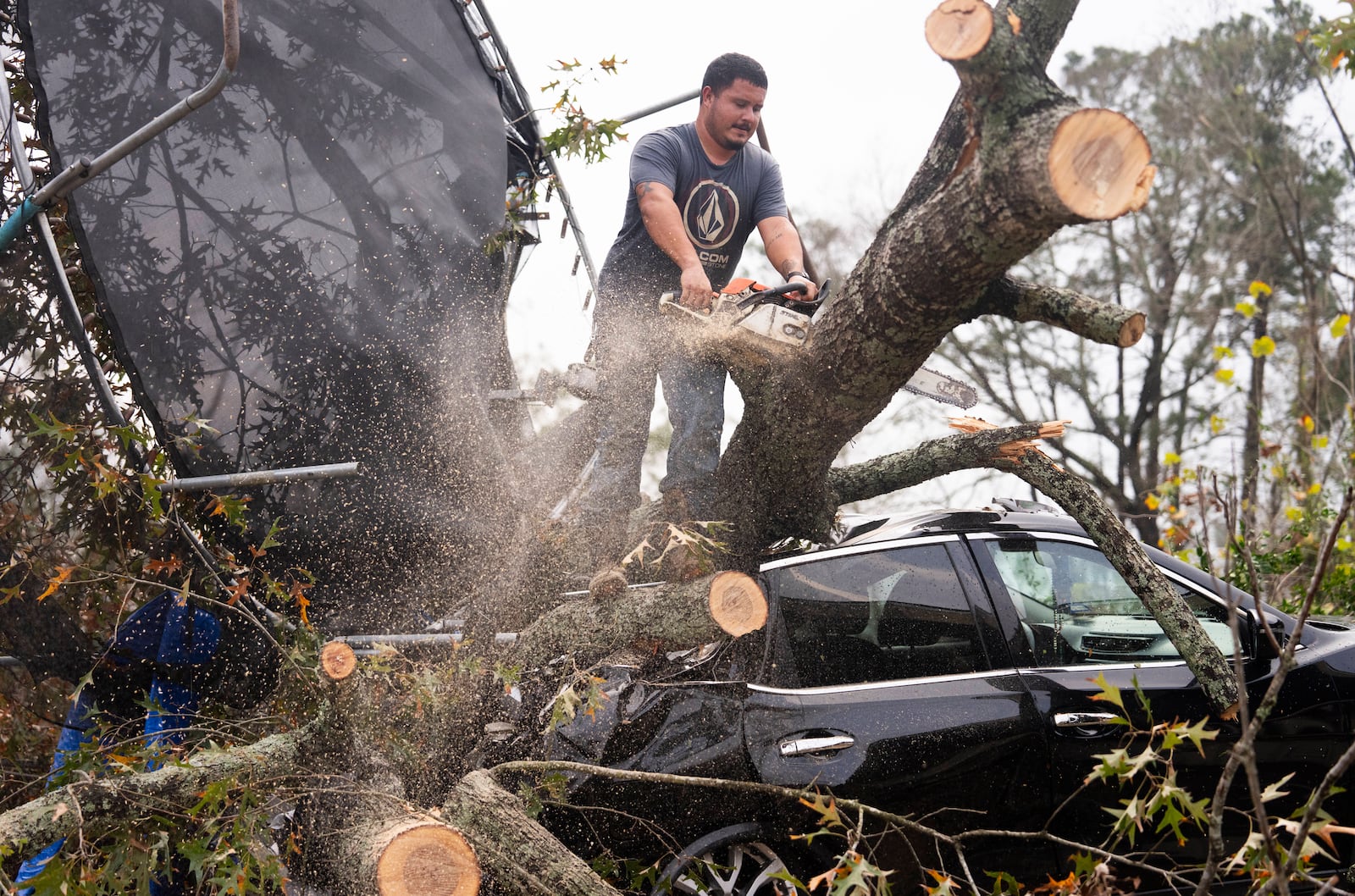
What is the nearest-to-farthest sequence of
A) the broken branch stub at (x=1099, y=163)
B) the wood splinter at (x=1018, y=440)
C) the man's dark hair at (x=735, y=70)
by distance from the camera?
the broken branch stub at (x=1099, y=163)
the wood splinter at (x=1018, y=440)
the man's dark hair at (x=735, y=70)

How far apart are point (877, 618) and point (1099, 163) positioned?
192 centimetres

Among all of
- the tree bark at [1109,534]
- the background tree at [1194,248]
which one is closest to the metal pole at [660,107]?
the tree bark at [1109,534]

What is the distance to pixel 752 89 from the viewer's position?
427 centimetres

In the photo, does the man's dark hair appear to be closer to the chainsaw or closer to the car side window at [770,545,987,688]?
the chainsaw

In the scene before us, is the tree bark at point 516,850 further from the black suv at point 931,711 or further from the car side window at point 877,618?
the car side window at point 877,618

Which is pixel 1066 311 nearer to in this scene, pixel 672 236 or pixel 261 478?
pixel 672 236

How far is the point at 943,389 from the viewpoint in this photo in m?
4.00

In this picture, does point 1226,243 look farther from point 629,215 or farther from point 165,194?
point 165,194

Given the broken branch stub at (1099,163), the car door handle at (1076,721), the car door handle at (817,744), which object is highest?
the broken branch stub at (1099,163)

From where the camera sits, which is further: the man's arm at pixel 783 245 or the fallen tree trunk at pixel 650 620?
the man's arm at pixel 783 245

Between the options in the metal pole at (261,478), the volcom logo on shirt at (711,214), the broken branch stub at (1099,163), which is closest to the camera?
the broken branch stub at (1099,163)

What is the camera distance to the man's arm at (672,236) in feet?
12.1

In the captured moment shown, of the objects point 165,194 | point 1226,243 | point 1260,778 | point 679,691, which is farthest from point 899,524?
point 1226,243

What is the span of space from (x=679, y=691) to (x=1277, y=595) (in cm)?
480
